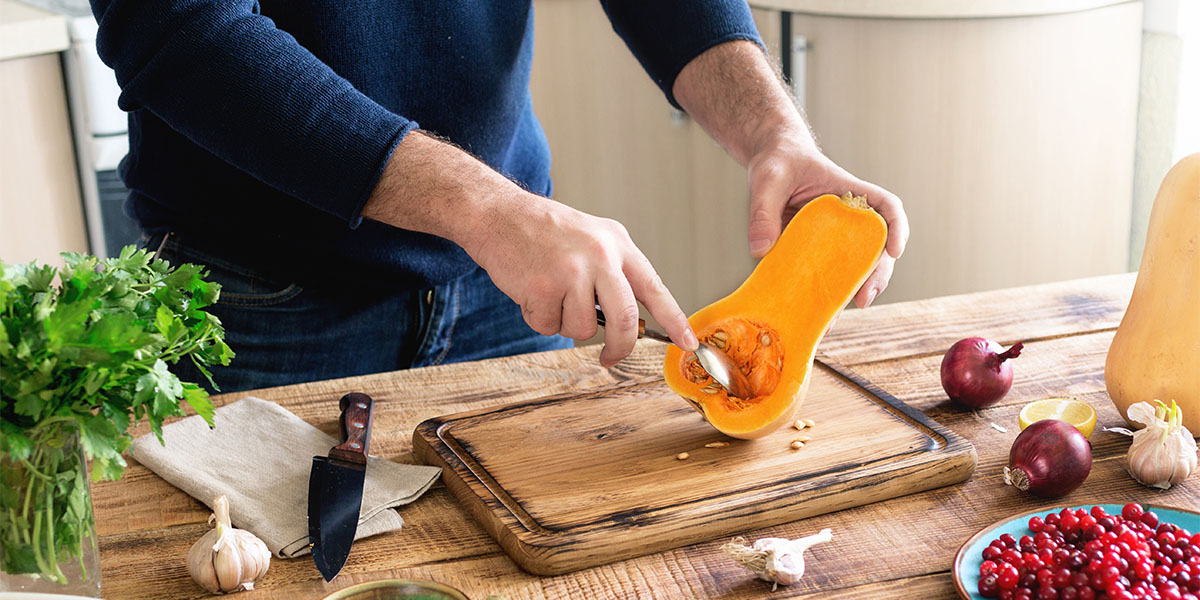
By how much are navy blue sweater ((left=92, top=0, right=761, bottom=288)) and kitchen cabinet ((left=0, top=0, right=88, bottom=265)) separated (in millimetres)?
1329

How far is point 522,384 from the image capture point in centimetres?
131

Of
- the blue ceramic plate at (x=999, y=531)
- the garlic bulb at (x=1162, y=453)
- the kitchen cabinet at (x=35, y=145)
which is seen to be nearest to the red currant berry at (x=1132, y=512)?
the blue ceramic plate at (x=999, y=531)

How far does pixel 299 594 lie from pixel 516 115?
861mm

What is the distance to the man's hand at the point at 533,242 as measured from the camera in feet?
3.35

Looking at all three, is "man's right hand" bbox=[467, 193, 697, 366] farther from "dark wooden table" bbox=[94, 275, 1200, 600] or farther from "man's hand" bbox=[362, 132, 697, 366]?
"dark wooden table" bbox=[94, 275, 1200, 600]

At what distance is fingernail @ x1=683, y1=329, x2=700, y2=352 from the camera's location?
109 centimetres

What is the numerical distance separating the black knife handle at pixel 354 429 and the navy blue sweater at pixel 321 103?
0.65ft

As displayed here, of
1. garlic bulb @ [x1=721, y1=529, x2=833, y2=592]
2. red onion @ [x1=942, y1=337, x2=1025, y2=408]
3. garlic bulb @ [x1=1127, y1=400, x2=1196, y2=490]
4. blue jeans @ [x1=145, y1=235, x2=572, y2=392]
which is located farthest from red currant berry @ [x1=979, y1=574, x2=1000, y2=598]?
blue jeans @ [x1=145, y1=235, x2=572, y2=392]

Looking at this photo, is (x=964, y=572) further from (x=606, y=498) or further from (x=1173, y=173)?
(x=1173, y=173)

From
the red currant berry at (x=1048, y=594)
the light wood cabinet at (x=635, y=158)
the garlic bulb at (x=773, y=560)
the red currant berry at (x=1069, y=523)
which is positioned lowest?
the light wood cabinet at (x=635, y=158)

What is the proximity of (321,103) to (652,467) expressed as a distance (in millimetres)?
495

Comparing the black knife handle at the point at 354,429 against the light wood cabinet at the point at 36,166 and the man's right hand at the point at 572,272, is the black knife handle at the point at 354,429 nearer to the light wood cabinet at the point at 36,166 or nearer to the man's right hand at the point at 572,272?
the man's right hand at the point at 572,272

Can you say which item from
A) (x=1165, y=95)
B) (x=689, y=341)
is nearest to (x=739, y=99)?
(x=689, y=341)

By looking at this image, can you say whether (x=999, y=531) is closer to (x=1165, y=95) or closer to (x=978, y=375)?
(x=978, y=375)
